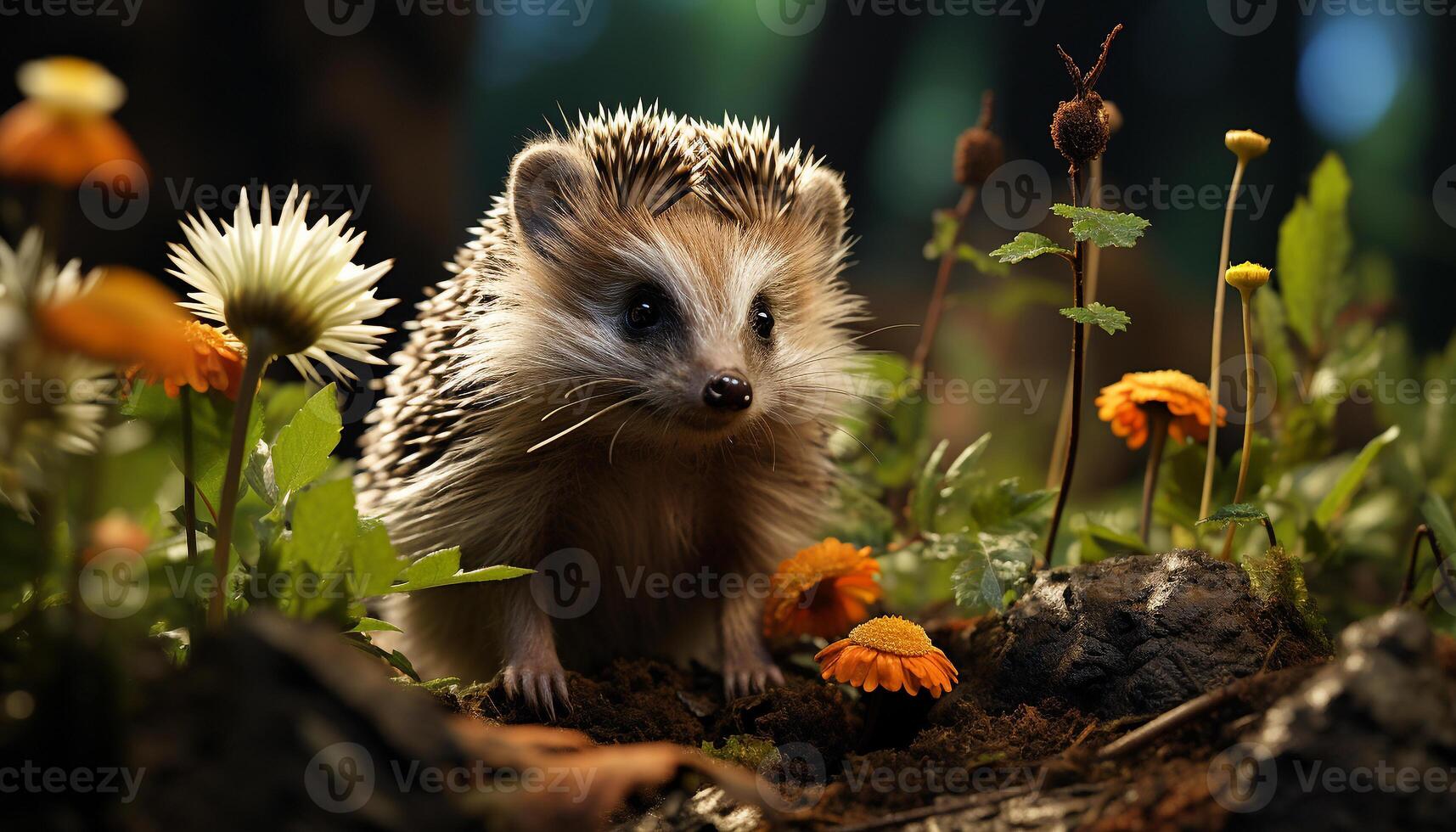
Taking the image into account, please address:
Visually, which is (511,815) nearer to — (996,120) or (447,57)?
(447,57)

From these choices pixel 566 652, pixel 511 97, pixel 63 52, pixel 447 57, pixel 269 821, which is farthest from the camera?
pixel 511 97

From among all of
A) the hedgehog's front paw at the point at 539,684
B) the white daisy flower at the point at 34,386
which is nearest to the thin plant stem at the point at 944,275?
the hedgehog's front paw at the point at 539,684

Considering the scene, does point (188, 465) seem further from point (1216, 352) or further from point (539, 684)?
point (1216, 352)

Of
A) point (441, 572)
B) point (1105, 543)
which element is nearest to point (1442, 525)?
point (1105, 543)

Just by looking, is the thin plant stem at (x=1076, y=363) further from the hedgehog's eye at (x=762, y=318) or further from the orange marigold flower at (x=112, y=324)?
the orange marigold flower at (x=112, y=324)

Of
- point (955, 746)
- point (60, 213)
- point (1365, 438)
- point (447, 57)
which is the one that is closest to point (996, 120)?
point (1365, 438)

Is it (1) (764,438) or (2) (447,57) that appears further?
(2) (447,57)
